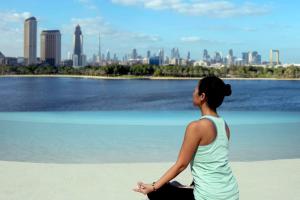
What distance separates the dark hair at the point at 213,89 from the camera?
2064mm

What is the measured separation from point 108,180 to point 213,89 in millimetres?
4130

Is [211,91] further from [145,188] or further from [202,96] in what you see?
[145,188]

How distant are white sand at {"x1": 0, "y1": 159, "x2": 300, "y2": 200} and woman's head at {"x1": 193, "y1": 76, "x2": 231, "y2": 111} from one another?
3.13 meters

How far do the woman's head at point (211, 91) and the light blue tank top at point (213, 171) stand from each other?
0.24ft

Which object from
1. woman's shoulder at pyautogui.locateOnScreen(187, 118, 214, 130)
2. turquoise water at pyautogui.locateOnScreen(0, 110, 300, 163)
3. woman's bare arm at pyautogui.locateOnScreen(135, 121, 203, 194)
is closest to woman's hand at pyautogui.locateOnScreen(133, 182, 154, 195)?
woman's bare arm at pyautogui.locateOnScreen(135, 121, 203, 194)

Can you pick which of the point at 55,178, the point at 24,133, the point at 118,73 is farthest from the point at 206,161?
the point at 118,73

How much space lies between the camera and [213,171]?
205 cm

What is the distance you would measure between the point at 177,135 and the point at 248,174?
17.0ft

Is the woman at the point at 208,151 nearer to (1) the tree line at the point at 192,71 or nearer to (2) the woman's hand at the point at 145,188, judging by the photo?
(2) the woman's hand at the point at 145,188

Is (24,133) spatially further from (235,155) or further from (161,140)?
(235,155)

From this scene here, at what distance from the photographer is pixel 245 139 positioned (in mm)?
11133

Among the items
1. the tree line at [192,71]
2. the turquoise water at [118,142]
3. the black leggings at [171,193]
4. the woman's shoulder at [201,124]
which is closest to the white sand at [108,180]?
the turquoise water at [118,142]

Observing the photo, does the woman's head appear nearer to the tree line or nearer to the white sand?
the white sand

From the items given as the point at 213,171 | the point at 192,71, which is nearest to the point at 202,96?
the point at 213,171
